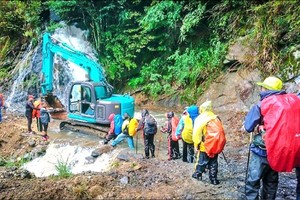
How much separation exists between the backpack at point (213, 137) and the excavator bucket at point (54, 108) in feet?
31.9

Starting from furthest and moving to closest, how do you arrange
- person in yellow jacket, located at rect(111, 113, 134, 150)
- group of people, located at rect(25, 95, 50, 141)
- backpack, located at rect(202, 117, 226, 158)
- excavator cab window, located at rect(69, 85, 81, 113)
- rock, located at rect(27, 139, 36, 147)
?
excavator cab window, located at rect(69, 85, 81, 113), group of people, located at rect(25, 95, 50, 141), rock, located at rect(27, 139, 36, 147), person in yellow jacket, located at rect(111, 113, 134, 150), backpack, located at rect(202, 117, 226, 158)

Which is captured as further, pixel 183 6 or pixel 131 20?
pixel 131 20

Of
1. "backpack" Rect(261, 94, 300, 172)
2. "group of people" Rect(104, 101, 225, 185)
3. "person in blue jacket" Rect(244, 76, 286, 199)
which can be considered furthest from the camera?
"group of people" Rect(104, 101, 225, 185)

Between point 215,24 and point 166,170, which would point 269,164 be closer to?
point 166,170

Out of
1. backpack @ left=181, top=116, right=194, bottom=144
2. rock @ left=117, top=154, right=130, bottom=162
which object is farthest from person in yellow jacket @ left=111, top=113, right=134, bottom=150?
backpack @ left=181, top=116, right=194, bottom=144

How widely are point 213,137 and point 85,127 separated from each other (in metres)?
7.08

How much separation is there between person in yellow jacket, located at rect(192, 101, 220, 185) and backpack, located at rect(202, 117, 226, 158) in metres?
0.08

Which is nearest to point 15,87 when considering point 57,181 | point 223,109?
point 223,109

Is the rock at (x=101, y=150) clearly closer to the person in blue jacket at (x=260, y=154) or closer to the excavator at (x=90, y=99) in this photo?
the excavator at (x=90, y=99)

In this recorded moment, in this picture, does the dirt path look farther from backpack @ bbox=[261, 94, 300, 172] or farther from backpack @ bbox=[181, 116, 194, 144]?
backpack @ bbox=[261, 94, 300, 172]

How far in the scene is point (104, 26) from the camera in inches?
737

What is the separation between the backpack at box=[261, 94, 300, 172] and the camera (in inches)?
180

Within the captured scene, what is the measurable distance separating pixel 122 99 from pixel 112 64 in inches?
252

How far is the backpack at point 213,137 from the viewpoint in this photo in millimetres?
6125
